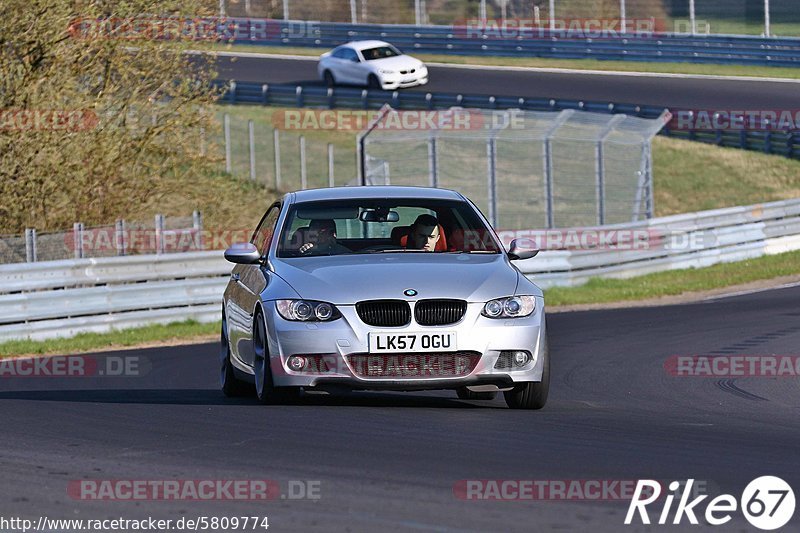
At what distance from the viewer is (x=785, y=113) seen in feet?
131

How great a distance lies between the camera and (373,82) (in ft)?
153

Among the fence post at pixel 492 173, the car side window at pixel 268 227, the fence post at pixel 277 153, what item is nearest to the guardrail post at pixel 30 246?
the car side window at pixel 268 227

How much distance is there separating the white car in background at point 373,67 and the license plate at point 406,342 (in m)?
37.4

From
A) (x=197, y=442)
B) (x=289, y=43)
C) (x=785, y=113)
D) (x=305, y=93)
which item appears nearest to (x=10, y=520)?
(x=197, y=442)

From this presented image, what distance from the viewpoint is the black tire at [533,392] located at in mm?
9781

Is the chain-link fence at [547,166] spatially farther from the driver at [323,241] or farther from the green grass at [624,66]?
the green grass at [624,66]

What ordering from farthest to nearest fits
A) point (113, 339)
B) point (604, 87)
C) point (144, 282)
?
point (604, 87)
point (144, 282)
point (113, 339)

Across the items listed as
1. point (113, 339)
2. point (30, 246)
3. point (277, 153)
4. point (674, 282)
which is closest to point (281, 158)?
point (277, 153)

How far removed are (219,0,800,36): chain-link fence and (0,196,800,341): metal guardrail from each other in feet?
53.0

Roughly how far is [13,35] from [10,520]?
1769 centimetres

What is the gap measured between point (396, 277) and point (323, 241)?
1.12 metres

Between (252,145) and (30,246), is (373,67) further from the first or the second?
(30,246)

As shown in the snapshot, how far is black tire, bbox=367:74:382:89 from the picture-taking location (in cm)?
4653

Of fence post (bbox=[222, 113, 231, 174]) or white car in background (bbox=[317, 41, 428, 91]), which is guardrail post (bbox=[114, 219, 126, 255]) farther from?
white car in background (bbox=[317, 41, 428, 91])
